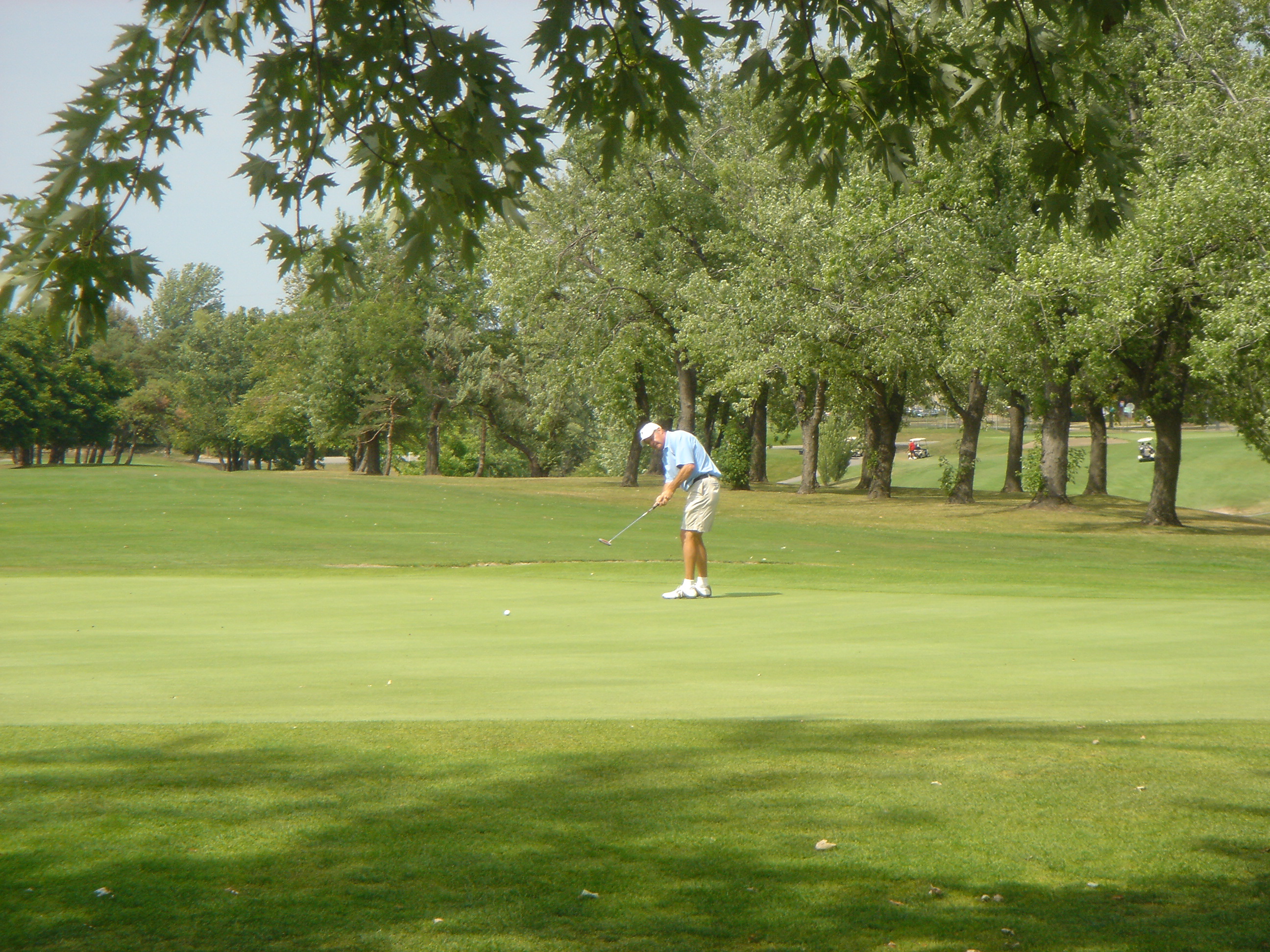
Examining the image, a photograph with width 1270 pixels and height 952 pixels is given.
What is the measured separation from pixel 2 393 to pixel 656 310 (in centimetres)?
4375

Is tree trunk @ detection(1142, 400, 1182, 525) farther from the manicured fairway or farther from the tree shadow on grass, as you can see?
the tree shadow on grass

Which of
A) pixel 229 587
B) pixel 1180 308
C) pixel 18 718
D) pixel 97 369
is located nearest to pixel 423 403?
pixel 97 369

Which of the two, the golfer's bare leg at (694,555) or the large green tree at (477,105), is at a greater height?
the large green tree at (477,105)

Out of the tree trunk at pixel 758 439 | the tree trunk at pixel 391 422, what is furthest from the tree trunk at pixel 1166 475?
the tree trunk at pixel 391 422

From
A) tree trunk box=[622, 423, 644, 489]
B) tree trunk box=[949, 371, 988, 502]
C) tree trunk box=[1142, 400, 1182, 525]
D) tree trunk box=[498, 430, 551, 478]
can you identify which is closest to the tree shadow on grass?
tree trunk box=[1142, 400, 1182, 525]

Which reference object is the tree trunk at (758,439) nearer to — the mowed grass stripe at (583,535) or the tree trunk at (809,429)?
the tree trunk at (809,429)

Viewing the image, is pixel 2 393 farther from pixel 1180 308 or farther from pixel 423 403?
pixel 1180 308

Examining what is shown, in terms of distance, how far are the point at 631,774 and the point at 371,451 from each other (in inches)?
2723

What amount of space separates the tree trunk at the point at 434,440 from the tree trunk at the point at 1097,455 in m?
36.1

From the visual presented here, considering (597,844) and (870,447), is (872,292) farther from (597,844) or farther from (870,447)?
(597,844)

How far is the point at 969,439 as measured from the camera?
1626 inches

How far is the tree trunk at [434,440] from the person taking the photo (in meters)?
70.6

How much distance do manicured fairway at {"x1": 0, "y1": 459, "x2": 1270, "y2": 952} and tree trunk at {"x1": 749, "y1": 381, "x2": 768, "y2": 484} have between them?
37558 millimetres

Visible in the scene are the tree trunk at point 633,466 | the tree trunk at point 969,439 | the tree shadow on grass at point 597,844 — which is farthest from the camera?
the tree trunk at point 633,466
